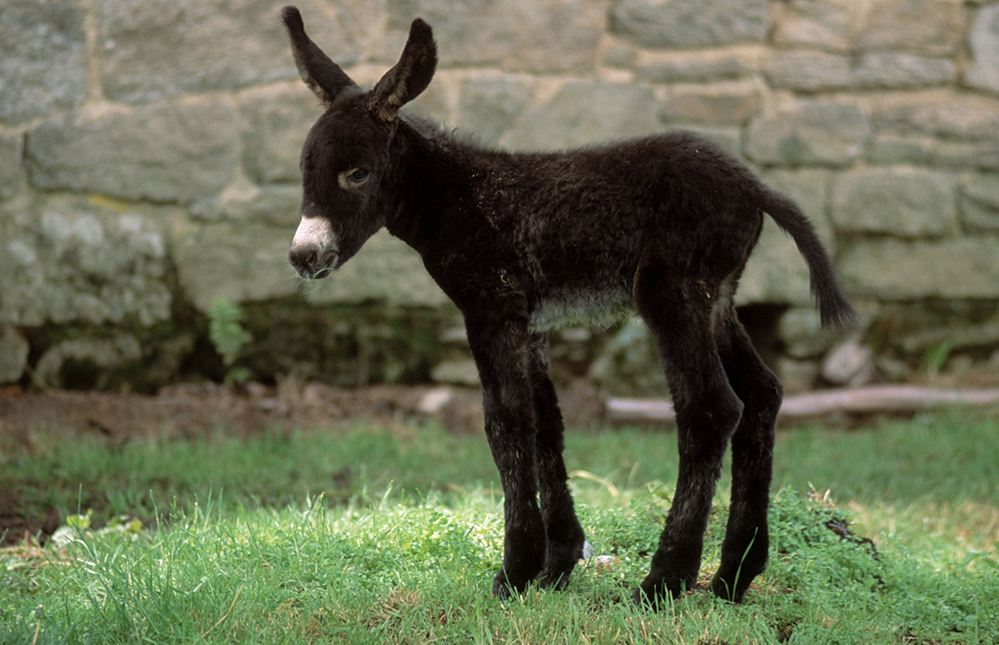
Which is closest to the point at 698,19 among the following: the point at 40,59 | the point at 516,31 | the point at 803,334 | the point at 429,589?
the point at 516,31

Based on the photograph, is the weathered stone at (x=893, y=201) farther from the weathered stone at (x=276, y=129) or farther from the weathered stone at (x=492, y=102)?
the weathered stone at (x=276, y=129)

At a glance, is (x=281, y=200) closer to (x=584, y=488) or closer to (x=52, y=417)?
(x=52, y=417)

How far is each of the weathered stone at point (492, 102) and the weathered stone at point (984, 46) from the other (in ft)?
10.8

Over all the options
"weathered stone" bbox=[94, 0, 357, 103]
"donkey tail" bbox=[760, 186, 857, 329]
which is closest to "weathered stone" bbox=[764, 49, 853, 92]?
"weathered stone" bbox=[94, 0, 357, 103]

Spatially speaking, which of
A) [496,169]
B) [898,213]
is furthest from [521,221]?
[898,213]

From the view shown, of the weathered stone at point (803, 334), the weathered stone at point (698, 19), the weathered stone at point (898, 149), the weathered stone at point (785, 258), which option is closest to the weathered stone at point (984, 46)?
the weathered stone at point (898, 149)

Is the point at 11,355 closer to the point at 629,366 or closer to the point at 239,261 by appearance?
the point at 239,261

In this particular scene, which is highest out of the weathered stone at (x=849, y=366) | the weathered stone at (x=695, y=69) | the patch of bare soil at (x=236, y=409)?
the weathered stone at (x=695, y=69)

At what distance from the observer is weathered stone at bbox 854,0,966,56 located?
6.21 metres

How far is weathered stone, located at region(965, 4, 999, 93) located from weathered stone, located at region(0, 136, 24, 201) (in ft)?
22.8

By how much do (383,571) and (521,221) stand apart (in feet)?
4.30

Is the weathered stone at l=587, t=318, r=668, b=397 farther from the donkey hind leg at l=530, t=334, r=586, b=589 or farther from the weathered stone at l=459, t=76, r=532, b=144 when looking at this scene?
the donkey hind leg at l=530, t=334, r=586, b=589

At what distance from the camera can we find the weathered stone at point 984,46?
20.5 feet

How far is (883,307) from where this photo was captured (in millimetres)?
6477
